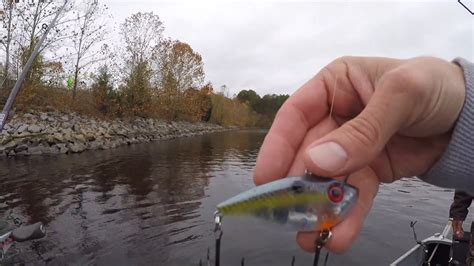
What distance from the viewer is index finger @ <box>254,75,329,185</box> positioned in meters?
1.93

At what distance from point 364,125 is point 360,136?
0.05 meters

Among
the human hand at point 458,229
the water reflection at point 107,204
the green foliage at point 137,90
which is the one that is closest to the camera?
the human hand at point 458,229

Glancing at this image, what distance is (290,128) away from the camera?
80.0 inches

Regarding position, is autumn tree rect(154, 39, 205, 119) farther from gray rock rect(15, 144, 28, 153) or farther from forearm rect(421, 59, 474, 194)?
forearm rect(421, 59, 474, 194)

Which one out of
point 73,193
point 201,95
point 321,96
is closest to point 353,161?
point 321,96

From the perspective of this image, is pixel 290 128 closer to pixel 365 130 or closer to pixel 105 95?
pixel 365 130

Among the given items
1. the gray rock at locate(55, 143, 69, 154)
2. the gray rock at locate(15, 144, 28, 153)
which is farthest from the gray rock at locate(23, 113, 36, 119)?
the gray rock at locate(15, 144, 28, 153)

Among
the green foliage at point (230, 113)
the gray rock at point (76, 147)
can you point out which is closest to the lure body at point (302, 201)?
the gray rock at point (76, 147)

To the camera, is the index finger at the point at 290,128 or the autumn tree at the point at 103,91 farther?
the autumn tree at the point at 103,91

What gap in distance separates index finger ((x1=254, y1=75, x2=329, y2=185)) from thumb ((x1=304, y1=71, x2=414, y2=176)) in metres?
0.34

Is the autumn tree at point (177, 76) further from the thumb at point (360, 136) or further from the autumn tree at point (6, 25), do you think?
the thumb at point (360, 136)

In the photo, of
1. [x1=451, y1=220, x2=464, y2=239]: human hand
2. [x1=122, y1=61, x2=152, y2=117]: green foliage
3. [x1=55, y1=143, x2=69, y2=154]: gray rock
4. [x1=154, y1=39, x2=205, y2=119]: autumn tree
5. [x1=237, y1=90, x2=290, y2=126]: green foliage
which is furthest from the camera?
[x1=237, y1=90, x2=290, y2=126]: green foliage

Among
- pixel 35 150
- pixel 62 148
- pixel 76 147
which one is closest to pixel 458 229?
pixel 35 150

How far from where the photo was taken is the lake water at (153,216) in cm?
865
